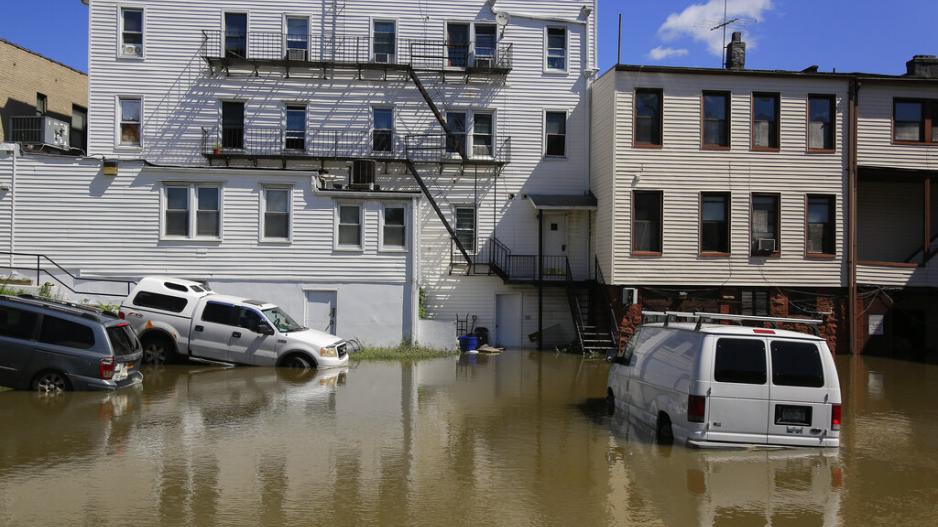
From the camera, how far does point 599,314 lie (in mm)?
26625

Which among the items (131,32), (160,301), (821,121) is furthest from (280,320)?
(821,121)

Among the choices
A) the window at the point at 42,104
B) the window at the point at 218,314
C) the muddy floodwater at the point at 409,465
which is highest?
the window at the point at 42,104

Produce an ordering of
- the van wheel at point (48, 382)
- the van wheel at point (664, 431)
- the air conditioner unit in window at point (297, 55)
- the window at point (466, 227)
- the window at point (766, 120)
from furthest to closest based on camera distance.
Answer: the air conditioner unit in window at point (297, 55)
the window at point (466, 227)
the window at point (766, 120)
the van wheel at point (48, 382)
the van wheel at point (664, 431)

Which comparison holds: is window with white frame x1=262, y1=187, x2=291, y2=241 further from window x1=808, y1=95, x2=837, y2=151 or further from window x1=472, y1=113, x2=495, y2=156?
window x1=808, y1=95, x2=837, y2=151

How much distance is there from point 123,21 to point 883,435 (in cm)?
2783

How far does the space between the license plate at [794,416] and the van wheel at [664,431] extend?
4.98 feet

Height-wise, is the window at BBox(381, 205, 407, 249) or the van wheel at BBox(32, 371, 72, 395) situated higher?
the window at BBox(381, 205, 407, 249)

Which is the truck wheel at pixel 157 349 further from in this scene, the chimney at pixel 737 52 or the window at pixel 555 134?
the chimney at pixel 737 52

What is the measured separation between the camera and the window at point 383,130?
93.3 ft

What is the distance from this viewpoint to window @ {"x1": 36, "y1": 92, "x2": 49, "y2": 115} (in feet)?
107

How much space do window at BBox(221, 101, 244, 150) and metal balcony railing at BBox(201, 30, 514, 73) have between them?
1846 millimetres

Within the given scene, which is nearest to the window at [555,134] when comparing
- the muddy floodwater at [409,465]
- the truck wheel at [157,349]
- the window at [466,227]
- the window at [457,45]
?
the window at [466,227]

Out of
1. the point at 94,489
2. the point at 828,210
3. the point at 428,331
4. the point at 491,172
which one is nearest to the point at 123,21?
the point at 491,172

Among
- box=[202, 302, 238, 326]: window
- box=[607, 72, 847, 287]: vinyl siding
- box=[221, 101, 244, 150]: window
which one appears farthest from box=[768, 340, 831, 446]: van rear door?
box=[221, 101, 244, 150]: window
